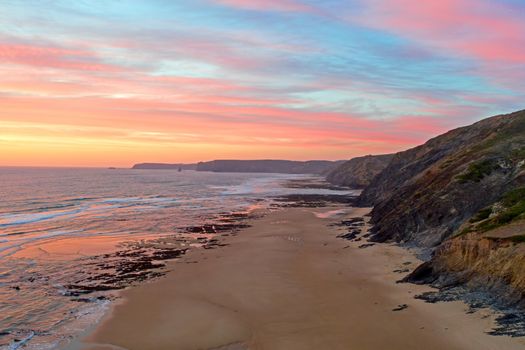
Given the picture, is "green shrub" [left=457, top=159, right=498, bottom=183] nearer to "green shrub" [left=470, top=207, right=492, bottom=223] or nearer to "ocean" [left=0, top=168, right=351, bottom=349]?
"green shrub" [left=470, top=207, right=492, bottom=223]

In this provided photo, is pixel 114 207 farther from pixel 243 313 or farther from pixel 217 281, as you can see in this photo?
pixel 243 313

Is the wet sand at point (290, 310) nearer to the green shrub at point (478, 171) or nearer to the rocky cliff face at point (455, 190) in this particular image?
the rocky cliff face at point (455, 190)

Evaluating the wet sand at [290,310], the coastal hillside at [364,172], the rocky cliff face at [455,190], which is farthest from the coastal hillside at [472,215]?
the coastal hillside at [364,172]

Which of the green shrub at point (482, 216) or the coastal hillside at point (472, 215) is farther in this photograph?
the green shrub at point (482, 216)

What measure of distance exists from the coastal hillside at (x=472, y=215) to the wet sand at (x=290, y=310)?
175 cm

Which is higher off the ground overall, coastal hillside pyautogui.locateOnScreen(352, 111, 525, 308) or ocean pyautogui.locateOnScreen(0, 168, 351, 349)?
coastal hillside pyautogui.locateOnScreen(352, 111, 525, 308)

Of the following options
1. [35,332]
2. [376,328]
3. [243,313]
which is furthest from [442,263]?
[35,332]

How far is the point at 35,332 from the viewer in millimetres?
16047

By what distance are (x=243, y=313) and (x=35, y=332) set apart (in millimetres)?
8370

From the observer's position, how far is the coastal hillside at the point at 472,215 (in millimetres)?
16438

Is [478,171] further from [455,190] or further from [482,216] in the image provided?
[482,216]

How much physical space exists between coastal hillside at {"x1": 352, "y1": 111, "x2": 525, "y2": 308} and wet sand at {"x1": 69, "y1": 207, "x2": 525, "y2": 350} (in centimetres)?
175

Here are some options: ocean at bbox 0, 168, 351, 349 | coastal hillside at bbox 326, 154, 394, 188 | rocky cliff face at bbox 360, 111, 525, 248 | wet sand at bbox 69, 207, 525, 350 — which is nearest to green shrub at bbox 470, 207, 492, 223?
rocky cliff face at bbox 360, 111, 525, 248

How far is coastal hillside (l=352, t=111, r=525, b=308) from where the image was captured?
53.9 ft
